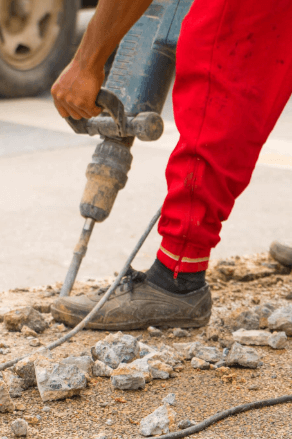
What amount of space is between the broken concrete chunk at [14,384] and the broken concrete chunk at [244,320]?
0.61 metres

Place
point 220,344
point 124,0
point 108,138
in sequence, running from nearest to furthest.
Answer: point 124,0 → point 220,344 → point 108,138

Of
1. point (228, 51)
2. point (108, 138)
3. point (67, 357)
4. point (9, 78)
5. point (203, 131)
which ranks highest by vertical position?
point (228, 51)

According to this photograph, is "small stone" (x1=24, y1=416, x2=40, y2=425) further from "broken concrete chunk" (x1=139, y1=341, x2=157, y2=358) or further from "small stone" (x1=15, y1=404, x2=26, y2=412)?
"broken concrete chunk" (x1=139, y1=341, x2=157, y2=358)

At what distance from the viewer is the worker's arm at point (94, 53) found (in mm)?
1313

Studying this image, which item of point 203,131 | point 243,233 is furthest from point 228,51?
point 243,233

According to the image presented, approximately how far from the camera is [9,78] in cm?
475

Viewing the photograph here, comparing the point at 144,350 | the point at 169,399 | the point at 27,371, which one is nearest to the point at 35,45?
the point at 144,350

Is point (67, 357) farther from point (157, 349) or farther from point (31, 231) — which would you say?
point (31, 231)

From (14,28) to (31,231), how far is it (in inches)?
108

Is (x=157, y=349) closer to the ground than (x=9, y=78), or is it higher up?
higher up

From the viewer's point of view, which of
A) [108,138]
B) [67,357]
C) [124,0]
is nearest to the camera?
[124,0]

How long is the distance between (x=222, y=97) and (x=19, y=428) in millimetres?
823

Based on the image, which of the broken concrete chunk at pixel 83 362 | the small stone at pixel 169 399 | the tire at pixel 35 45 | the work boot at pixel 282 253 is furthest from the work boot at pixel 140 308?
the tire at pixel 35 45

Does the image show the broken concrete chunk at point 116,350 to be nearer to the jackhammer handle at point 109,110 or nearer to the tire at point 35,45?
the jackhammer handle at point 109,110
